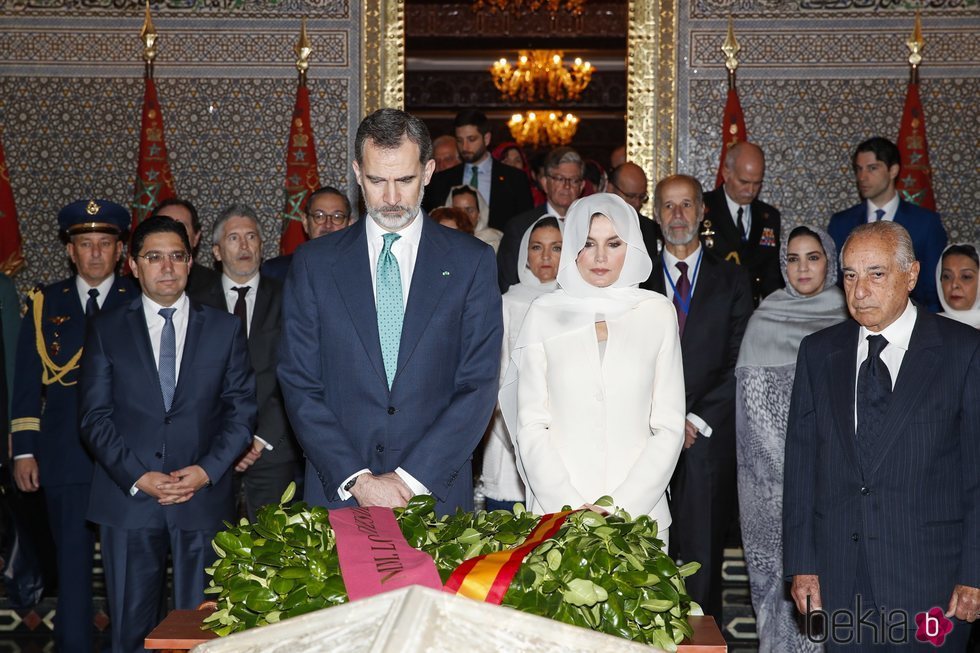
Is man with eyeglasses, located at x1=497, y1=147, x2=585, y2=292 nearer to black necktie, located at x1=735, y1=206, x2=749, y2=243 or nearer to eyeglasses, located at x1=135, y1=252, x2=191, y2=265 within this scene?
black necktie, located at x1=735, y1=206, x2=749, y2=243

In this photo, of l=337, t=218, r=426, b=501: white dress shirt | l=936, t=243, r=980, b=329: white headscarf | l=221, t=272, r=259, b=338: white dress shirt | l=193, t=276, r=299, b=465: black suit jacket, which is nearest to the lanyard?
l=936, t=243, r=980, b=329: white headscarf

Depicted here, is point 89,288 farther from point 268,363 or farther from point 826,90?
point 826,90

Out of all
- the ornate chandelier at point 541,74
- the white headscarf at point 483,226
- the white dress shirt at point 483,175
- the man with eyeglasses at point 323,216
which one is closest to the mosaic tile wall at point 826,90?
the white dress shirt at point 483,175

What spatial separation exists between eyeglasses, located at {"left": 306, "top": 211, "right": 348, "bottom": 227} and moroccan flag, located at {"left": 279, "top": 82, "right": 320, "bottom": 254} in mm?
1672

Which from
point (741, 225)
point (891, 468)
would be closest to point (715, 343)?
point (741, 225)

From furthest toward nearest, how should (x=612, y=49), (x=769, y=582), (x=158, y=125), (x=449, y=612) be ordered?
(x=612, y=49) → (x=158, y=125) → (x=769, y=582) → (x=449, y=612)

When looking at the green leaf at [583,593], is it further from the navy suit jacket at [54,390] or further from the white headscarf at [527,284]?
the navy suit jacket at [54,390]

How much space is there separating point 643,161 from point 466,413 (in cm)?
461

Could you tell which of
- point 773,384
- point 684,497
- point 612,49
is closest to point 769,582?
point 684,497

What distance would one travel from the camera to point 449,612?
1132 mm

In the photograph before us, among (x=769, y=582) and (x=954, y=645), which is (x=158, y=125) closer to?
(x=769, y=582)

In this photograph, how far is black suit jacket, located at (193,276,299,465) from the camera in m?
4.55

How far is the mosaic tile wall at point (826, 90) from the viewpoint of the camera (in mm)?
6977

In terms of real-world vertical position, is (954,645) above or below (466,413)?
below
